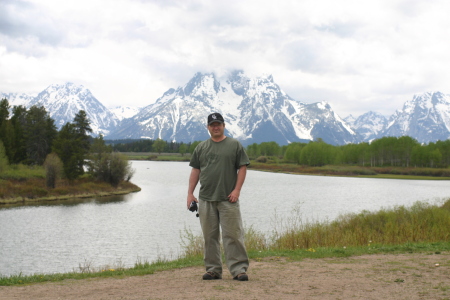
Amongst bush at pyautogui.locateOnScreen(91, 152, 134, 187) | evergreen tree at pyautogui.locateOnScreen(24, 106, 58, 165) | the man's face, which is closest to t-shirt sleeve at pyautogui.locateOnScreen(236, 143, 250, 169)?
the man's face

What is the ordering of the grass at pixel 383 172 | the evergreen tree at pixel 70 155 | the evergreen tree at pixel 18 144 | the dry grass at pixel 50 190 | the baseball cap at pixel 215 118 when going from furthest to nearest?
the grass at pixel 383 172
the evergreen tree at pixel 18 144
the evergreen tree at pixel 70 155
the dry grass at pixel 50 190
the baseball cap at pixel 215 118

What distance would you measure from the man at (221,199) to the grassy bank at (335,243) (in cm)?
223

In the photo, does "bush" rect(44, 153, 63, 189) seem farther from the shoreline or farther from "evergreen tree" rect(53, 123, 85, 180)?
"evergreen tree" rect(53, 123, 85, 180)

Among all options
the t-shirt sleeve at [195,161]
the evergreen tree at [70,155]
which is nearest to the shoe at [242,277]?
the t-shirt sleeve at [195,161]

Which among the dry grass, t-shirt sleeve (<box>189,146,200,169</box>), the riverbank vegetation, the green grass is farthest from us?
the green grass

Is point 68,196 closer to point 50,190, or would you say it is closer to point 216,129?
point 50,190

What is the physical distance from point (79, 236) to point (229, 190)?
2368 cm

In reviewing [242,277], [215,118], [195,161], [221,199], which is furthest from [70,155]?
[242,277]

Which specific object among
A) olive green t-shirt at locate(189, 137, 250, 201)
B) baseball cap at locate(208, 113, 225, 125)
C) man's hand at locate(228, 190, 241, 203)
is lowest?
man's hand at locate(228, 190, 241, 203)

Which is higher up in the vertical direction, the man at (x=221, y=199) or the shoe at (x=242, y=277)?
the man at (x=221, y=199)

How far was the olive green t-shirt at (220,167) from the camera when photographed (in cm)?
827

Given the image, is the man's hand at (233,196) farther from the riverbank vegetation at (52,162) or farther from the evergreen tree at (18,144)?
the evergreen tree at (18,144)

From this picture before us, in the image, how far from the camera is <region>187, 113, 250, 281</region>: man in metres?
8.24

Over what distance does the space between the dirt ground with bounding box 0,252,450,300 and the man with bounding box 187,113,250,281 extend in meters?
0.41
